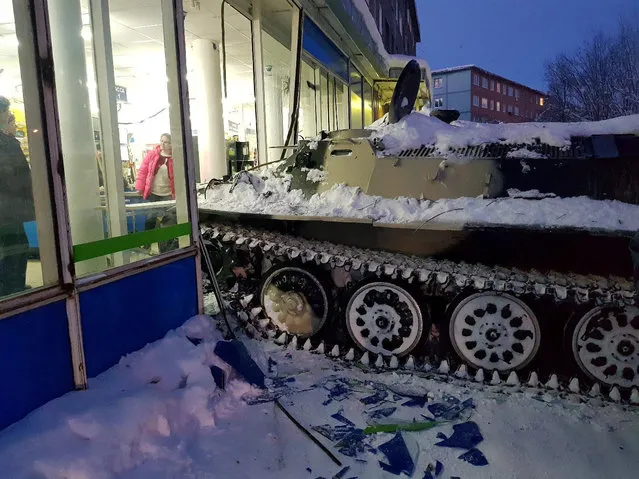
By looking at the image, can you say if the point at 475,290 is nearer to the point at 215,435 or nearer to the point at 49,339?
the point at 215,435

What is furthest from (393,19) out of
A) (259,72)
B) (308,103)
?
(259,72)

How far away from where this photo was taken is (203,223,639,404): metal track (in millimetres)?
3955

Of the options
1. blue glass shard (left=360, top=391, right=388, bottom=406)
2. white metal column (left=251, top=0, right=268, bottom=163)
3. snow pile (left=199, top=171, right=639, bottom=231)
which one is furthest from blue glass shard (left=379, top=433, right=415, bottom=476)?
white metal column (left=251, top=0, right=268, bottom=163)

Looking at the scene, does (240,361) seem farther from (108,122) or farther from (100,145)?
(108,122)

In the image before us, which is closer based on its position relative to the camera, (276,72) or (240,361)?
(240,361)

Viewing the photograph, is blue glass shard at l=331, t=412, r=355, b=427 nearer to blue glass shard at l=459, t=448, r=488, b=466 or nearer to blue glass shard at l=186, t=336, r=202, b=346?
blue glass shard at l=459, t=448, r=488, b=466

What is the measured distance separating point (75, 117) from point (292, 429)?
3.02 metres

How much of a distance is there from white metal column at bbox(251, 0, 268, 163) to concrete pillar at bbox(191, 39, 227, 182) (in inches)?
44.0

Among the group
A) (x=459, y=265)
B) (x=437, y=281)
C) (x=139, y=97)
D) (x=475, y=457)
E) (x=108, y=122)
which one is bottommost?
(x=475, y=457)

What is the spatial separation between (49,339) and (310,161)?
10.1ft

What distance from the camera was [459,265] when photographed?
175 inches

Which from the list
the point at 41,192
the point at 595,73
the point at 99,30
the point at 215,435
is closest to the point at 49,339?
the point at 41,192

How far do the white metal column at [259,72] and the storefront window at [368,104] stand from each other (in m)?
9.89

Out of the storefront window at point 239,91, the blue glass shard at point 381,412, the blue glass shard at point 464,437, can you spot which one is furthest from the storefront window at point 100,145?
the storefront window at point 239,91
